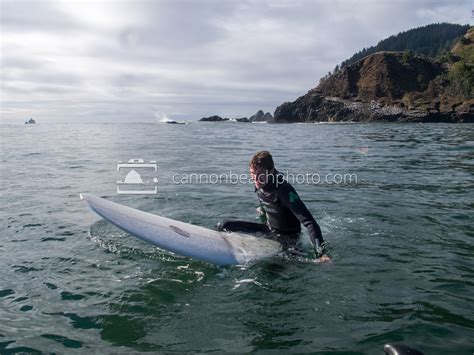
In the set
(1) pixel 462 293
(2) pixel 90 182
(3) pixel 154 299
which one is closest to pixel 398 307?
(1) pixel 462 293

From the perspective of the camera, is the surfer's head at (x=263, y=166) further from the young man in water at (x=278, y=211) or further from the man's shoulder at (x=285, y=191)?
the man's shoulder at (x=285, y=191)

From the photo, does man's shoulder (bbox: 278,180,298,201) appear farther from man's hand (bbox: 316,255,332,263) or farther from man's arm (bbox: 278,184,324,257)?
man's hand (bbox: 316,255,332,263)

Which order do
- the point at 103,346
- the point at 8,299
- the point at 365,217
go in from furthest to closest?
the point at 365,217, the point at 8,299, the point at 103,346

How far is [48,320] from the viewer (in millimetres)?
5160

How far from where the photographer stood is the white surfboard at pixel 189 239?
22.8 feet

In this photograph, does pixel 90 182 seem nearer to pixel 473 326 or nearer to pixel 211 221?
pixel 211 221

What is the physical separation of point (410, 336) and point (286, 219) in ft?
10.5

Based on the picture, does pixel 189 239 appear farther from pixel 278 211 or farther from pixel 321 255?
pixel 321 255

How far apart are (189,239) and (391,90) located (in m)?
131

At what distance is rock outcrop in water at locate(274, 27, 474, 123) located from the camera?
350 ft

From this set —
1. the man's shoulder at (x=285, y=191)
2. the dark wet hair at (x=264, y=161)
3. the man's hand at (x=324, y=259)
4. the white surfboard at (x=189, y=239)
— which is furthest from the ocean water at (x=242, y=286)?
the dark wet hair at (x=264, y=161)

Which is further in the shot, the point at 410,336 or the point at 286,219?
the point at 286,219

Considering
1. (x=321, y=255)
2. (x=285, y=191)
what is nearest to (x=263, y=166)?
(x=285, y=191)

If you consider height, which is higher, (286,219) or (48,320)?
(286,219)
